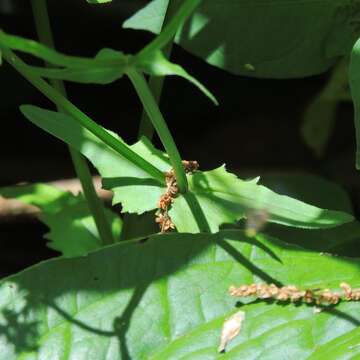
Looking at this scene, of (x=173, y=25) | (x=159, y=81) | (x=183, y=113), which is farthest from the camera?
(x=183, y=113)

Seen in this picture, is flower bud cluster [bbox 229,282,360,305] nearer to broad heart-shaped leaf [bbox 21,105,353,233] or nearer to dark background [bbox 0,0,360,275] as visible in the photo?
broad heart-shaped leaf [bbox 21,105,353,233]

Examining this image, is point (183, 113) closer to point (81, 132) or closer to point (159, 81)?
point (159, 81)

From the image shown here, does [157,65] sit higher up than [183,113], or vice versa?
[183,113]

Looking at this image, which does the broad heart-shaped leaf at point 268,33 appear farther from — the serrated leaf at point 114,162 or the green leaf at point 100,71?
the green leaf at point 100,71

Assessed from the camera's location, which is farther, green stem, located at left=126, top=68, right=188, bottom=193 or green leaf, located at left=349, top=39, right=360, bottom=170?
green leaf, located at left=349, top=39, right=360, bottom=170

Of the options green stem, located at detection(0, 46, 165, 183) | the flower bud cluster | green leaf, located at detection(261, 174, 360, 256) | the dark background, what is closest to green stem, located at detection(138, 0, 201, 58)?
green stem, located at detection(0, 46, 165, 183)

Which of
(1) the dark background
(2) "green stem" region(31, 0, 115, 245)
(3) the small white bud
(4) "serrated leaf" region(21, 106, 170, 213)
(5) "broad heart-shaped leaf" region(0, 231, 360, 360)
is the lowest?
(3) the small white bud

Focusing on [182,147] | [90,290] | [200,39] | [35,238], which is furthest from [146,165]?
[182,147]

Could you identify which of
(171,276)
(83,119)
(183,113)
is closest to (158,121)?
(83,119)
